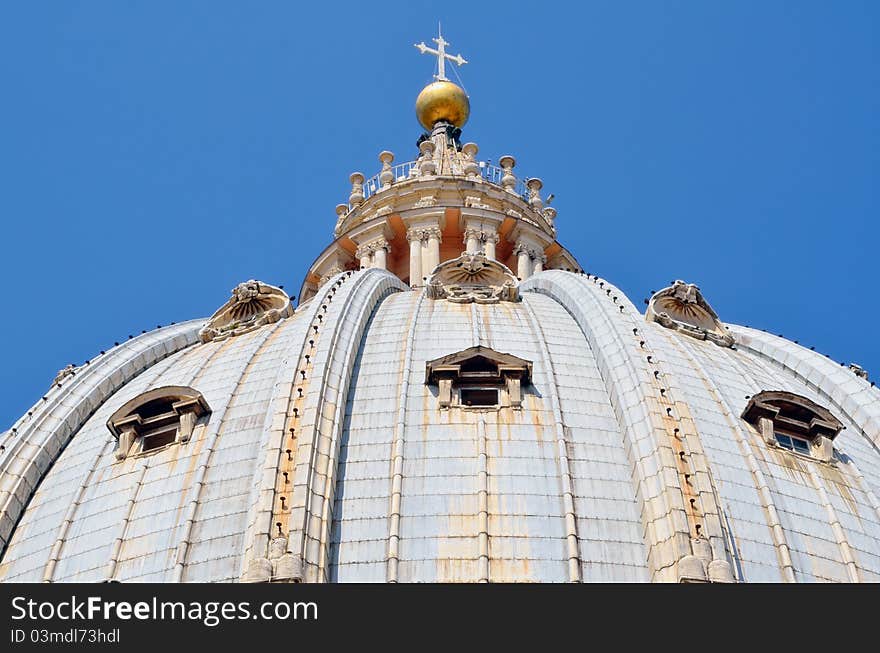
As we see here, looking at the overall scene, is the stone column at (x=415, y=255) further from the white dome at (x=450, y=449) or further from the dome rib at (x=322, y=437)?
the dome rib at (x=322, y=437)

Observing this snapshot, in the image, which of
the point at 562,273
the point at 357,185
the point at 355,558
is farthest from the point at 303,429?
the point at 357,185

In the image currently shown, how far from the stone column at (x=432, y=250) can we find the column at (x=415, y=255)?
287mm

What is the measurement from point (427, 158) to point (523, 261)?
24.7 feet

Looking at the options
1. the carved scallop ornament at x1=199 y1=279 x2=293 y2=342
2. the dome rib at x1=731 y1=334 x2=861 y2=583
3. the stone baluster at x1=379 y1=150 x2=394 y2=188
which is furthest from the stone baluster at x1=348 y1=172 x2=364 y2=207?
the dome rib at x1=731 y1=334 x2=861 y2=583

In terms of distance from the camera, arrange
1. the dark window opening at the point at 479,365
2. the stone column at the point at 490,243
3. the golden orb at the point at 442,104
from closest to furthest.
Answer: the dark window opening at the point at 479,365 → the stone column at the point at 490,243 → the golden orb at the point at 442,104

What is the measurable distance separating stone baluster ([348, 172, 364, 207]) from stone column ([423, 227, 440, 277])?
5.66 meters

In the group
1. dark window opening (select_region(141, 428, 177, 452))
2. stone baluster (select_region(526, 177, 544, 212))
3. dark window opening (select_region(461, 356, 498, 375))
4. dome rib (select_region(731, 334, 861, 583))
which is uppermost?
stone baluster (select_region(526, 177, 544, 212))

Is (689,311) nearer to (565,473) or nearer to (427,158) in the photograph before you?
(565,473)

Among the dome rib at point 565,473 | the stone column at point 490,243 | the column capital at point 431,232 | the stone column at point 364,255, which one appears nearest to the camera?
the dome rib at point 565,473

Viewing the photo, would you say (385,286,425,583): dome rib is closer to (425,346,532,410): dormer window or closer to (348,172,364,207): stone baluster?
(425,346,532,410): dormer window

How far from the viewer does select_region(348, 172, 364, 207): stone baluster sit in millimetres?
68500

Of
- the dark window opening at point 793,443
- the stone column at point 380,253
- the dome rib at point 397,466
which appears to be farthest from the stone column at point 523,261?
the dark window opening at point 793,443

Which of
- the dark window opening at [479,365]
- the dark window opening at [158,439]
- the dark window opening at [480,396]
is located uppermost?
the dark window opening at [479,365]

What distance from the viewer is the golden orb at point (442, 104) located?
71.7 m
